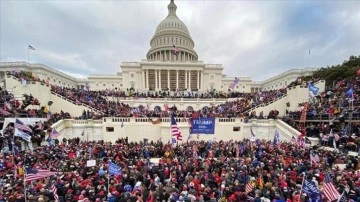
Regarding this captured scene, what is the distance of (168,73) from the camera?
217 ft

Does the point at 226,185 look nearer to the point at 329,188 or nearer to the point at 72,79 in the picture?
the point at 329,188

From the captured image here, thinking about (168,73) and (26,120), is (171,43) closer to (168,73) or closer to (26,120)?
(168,73)

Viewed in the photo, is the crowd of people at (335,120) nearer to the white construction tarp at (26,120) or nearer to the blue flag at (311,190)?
the blue flag at (311,190)

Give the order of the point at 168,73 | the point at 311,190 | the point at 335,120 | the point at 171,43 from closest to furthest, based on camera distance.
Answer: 1. the point at 311,190
2. the point at 335,120
3. the point at 168,73
4. the point at 171,43

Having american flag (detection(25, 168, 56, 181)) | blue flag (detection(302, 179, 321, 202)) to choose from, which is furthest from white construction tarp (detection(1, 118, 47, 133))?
blue flag (detection(302, 179, 321, 202))

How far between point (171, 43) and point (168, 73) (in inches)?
1052

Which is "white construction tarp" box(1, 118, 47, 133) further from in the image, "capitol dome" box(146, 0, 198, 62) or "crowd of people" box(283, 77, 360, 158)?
"capitol dome" box(146, 0, 198, 62)

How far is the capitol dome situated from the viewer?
284ft

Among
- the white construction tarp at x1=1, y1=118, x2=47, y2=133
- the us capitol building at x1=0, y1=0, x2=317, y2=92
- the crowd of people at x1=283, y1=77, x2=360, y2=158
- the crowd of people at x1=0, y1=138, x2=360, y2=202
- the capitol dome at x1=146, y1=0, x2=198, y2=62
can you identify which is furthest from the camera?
the capitol dome at x1=146, y1=0, x2=198, y2=62

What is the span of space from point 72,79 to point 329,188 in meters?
91.9

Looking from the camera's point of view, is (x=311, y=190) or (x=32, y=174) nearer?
(x=311, y=190)

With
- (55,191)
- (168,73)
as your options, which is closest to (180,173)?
(55,191)

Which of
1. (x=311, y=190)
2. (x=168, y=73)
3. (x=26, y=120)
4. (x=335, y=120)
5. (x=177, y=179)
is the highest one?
(x=168, y=73)

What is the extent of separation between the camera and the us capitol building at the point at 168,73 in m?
66.1
